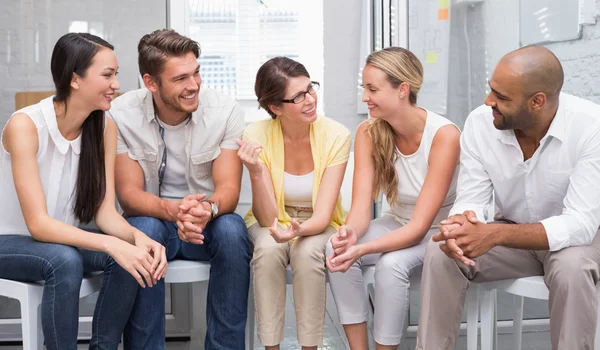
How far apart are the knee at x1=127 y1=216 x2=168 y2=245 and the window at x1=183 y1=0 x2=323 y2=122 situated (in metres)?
1.38

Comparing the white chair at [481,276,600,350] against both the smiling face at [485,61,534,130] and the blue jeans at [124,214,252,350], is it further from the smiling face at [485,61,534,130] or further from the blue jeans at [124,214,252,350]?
the blue jeans at [124,214,252,350]

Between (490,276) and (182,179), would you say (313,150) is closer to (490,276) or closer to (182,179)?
(182,179)

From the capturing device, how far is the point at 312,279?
7.33ft

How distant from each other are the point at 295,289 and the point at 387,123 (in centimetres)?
64

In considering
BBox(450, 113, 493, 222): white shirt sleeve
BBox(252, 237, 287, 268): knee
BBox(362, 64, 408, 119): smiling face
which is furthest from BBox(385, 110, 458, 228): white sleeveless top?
BBox(252, 237, 287, 268): knee

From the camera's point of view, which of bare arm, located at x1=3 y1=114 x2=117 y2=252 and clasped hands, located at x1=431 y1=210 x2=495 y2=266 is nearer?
clasped hands, located at x1=431 y1=210 x2=495 y2=266

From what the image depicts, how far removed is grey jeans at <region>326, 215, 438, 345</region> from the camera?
2.14 m

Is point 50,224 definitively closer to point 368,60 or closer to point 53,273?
point 53,273

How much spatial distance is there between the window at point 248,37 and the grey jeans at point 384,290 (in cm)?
158

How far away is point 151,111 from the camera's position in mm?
2498

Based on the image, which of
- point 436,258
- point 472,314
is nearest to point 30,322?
point 436,258

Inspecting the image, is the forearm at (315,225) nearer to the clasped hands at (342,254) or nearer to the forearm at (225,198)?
the clasped hands at (342,254)

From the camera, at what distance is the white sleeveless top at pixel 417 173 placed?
238 cm

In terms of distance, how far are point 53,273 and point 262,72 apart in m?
0.95
